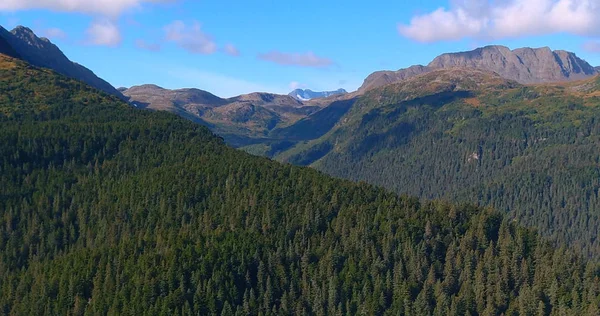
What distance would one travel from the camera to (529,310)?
17212cm

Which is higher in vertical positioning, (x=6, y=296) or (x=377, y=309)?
(x=377, y=309)

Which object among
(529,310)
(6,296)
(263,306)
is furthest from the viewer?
(6,296)

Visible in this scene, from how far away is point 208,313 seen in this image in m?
181

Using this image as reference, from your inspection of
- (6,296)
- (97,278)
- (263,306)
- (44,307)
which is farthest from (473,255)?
(6,296)

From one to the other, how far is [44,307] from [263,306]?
2338 inches

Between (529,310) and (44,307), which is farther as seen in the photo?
(44,307)

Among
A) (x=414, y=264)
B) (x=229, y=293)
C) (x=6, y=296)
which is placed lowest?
(x=6, y=296)

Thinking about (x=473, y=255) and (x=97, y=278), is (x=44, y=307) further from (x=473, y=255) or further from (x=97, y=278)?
(x=473, y=255)

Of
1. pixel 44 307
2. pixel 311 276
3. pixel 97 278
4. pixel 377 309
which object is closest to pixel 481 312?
pixel 377 309

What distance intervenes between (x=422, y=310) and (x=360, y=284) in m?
19.9

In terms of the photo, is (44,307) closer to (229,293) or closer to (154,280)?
(154,280)

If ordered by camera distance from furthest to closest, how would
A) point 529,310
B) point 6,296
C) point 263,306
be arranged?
point 6,296 → point 263,306 → point 529,310

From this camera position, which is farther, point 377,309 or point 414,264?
point 414,264

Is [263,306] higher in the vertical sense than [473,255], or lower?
lower
